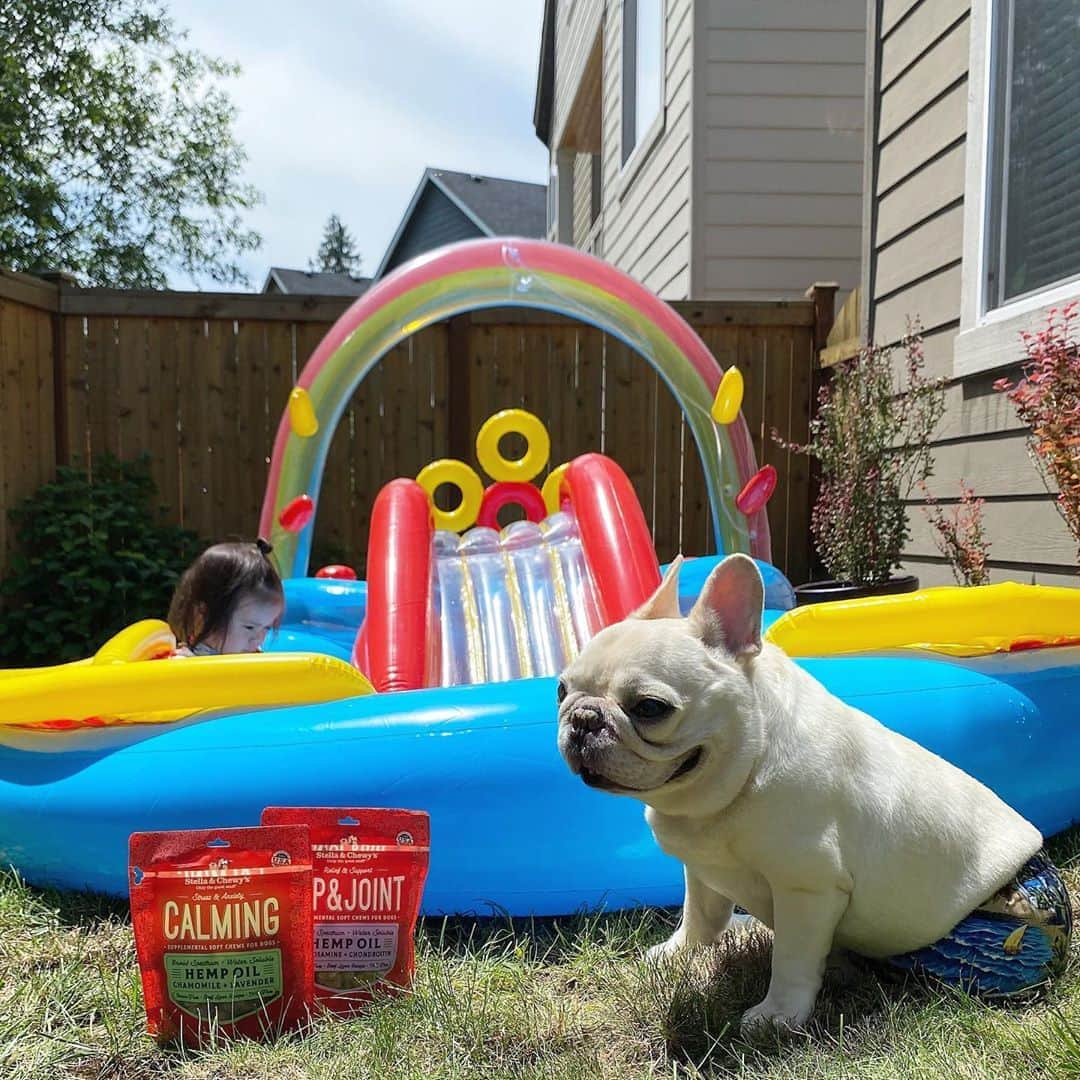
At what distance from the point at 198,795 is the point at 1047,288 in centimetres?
330

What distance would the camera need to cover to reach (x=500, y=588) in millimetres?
3984

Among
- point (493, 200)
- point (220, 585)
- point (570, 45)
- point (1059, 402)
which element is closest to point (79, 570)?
point (220, 585)

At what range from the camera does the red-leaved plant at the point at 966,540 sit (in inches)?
159

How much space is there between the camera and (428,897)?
221 cm

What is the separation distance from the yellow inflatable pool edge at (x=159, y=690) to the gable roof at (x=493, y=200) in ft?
61.0

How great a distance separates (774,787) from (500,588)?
246 cm

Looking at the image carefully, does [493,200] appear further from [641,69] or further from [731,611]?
[731,611]

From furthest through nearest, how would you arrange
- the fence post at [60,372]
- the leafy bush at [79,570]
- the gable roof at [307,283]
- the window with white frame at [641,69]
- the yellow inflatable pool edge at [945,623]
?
1. the gable roof at [307,283]
2. the window with white frame at [641,69]
3. the fence post at [60,372]
4. the leafy bush at [79,570]
5. the yellow inflatable pool edge at [945,623]

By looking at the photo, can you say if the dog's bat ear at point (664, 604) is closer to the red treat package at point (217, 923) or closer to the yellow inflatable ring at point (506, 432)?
the red treat package at point (217, 923)

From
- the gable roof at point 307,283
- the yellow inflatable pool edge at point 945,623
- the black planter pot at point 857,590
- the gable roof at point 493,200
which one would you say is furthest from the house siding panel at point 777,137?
the gable roof at point 307,283

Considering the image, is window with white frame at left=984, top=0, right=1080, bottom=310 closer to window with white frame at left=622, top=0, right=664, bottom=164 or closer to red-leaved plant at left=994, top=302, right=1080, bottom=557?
red-leaved plant at left=994, top=302, right=1080, bottom=557

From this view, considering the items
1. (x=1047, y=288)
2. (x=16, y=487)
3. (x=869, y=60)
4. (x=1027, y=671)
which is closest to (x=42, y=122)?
(x=16, y=487)

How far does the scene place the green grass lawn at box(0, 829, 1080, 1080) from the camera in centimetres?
157

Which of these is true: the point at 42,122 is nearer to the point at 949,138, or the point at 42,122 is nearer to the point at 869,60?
the point at 869,60
